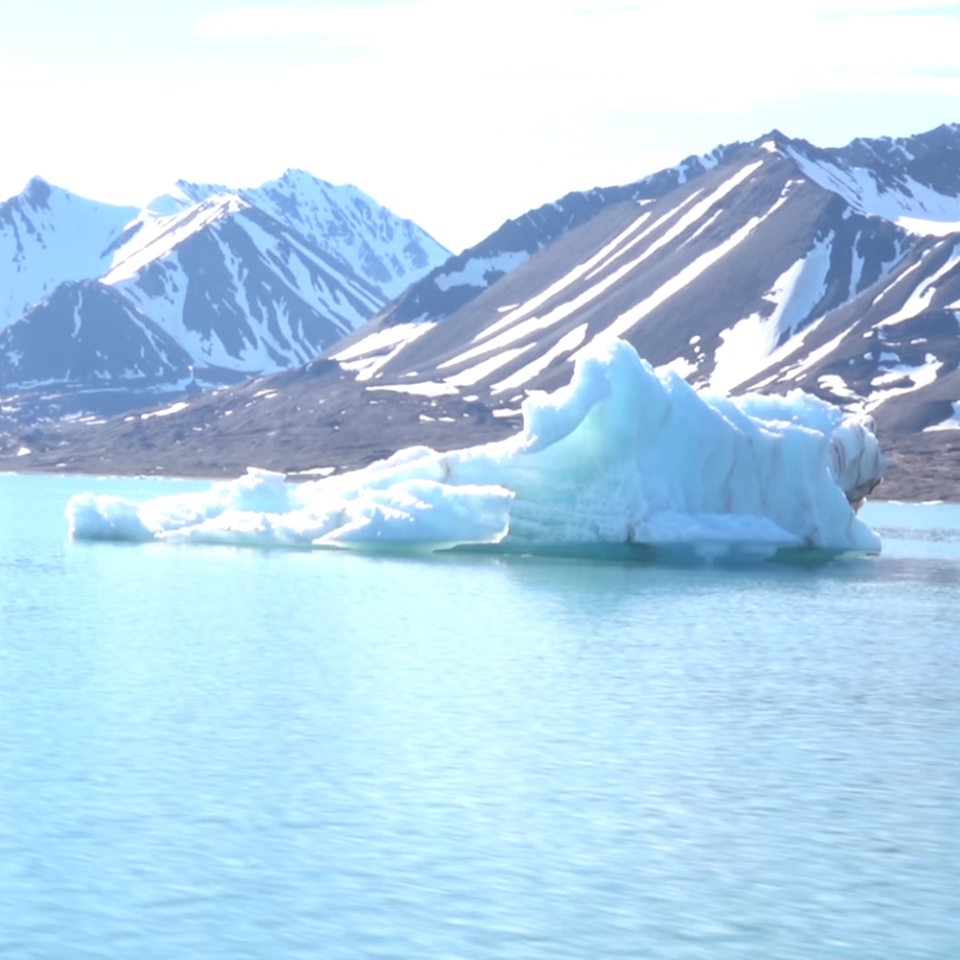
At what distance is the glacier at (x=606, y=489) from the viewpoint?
1898 inches

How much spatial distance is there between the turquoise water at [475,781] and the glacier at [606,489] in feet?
24.0

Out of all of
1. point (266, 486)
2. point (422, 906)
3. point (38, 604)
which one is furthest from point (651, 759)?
point (266, 486)

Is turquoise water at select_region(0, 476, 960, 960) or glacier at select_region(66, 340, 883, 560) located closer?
turquoise water at select_region(0, 476, 960, 960)

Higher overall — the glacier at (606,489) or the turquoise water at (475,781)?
the glacier at (606,489)

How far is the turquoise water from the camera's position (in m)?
16.5

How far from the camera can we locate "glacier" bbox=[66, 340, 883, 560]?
4822cm

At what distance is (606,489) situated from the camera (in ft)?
158

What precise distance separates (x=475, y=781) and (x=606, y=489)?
26.8 m

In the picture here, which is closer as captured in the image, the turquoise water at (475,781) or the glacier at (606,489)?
the turquoise water at (475,781)

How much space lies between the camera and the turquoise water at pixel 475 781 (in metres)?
16.5

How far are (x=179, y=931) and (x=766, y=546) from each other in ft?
120

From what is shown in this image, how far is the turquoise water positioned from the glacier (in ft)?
24.0

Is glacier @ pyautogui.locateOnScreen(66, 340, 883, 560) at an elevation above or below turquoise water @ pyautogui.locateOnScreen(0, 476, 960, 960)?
above

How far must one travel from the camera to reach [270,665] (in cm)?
3144
